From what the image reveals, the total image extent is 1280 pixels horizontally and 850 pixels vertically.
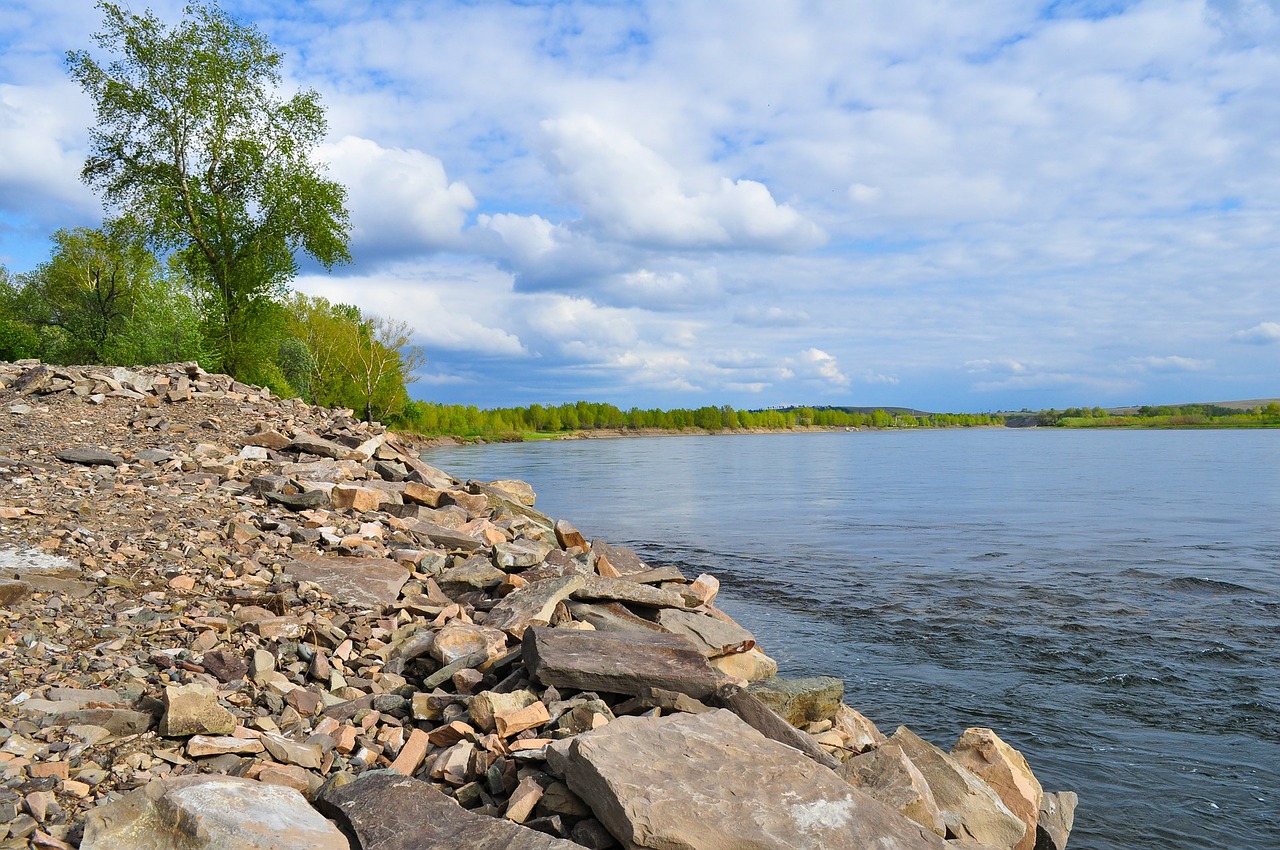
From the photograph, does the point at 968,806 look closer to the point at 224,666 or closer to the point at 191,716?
the point at 191,716

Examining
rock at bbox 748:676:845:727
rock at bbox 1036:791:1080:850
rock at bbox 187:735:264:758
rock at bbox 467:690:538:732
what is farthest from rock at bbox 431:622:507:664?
rock at bbox 1036:791:1080:850

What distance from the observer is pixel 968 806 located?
219 inches

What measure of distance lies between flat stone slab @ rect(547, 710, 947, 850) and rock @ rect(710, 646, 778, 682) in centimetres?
329

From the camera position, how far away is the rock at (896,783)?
497 cm

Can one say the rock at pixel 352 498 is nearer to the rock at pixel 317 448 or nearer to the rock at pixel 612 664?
the rock at pixel 317 448

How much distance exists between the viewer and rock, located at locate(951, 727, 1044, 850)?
19.9ft

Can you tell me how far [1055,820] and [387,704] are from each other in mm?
5305

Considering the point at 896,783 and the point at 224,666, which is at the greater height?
the point at 224,666

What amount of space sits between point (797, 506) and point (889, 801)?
26.7 m

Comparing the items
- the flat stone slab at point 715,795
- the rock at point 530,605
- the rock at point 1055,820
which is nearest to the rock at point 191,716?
the flat stone slab at point 715,795

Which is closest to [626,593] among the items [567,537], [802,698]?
[802,698]

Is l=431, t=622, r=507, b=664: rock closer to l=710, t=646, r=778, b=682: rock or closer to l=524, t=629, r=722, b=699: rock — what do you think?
l=524, t=629, r=722, b=699: rock

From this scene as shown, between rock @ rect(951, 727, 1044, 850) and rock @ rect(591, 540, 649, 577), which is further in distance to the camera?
rock @ rect(591, 540, 649, 577)

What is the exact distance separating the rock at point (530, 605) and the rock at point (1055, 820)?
437 cm
